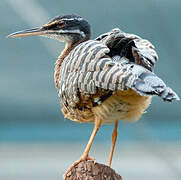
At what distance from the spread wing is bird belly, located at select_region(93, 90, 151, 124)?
0.11 meters

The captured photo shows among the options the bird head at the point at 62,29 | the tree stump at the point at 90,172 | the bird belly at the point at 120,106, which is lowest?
the tree stump at the point at 90,172

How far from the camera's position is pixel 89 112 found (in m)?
3.22

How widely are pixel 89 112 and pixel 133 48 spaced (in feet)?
1.46

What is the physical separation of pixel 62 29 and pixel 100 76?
624 mm

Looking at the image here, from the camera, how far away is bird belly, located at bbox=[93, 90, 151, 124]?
10.2ft

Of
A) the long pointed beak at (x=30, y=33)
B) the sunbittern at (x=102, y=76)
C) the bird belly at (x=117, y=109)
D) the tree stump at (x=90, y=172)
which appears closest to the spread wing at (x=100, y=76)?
the sunbittern at (x=102, y=76)

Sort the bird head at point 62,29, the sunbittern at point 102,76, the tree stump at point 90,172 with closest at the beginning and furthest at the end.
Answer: the sunbittern at point 102,76, the tree stump at point 90,172, the bird head at point 62,29

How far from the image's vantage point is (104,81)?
2.91 metres

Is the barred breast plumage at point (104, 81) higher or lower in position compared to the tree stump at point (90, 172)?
higher

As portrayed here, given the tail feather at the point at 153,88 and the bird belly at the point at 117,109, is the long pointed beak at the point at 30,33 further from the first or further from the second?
the tail feather at the point at 153,88

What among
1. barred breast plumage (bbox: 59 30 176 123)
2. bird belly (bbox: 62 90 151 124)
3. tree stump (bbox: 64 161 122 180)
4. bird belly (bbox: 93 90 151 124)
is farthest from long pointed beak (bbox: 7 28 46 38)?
tree stump (bbox: 64 161 122 180)

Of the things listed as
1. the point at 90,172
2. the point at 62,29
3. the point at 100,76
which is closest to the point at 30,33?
the point at 62,29

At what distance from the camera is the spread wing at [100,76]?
9.00 ft

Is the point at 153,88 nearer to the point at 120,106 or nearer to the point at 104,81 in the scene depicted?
the point at 104,81
